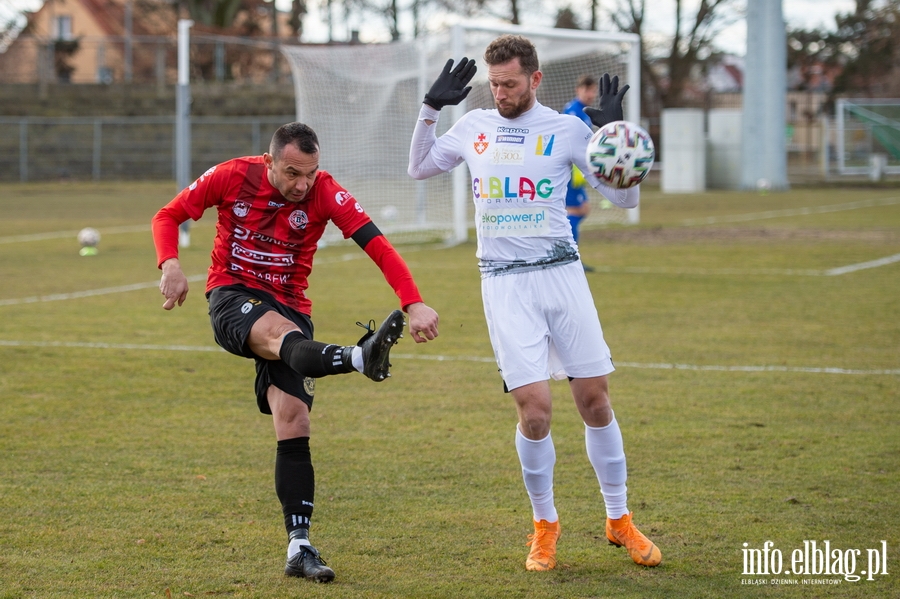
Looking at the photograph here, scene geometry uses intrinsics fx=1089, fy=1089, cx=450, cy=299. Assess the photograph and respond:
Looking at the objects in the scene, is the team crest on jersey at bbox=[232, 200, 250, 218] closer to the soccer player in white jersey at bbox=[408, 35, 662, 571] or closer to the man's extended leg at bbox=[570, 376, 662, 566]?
the soccer player in white jersey at bbox=[408, 35, 662, 571]

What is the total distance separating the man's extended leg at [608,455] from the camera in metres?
4.72

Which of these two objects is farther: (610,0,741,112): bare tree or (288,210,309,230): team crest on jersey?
(610,0,741,112): bare tree

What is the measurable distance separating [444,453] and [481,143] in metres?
2.23

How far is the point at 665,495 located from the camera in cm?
559

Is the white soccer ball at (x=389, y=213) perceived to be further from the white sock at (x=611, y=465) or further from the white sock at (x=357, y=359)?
the white sock at (x=357, y=359)

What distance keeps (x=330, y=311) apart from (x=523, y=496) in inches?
252

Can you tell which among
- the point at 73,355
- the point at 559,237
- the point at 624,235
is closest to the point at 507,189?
the point at 559,237

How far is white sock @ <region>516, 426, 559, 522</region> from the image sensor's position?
4770mm

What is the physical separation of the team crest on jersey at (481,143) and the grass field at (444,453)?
1.76 m

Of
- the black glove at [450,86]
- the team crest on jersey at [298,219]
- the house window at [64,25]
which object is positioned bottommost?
the team crest on jersey at [298,219]

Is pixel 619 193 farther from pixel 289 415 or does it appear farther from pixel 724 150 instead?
pixel 724 150

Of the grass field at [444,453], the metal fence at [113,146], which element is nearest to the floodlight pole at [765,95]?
the metal fence at [113,146]

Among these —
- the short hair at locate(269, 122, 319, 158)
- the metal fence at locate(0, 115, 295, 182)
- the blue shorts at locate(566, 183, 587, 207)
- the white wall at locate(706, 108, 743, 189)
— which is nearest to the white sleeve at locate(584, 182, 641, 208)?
the short hair at locate(269, 122, 319, 158)

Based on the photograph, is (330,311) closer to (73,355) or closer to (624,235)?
(73,355)
